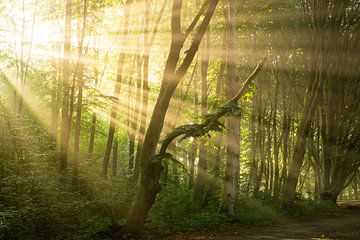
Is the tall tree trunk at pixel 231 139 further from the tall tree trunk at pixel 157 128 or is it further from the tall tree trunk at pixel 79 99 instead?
the tall tree trunk at pixel 79 99

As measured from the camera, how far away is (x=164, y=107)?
1109cm

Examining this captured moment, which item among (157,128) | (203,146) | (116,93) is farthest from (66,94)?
(203,146)

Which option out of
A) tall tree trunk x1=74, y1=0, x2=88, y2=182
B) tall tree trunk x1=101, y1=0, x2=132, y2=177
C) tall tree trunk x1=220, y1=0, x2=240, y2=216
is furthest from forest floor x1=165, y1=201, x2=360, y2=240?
tall tree trunk x1=101, y1=0, x2=132, y2=177

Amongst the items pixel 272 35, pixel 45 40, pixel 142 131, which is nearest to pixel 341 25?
pixel 272 35

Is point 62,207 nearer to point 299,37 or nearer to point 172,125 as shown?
point 172,125

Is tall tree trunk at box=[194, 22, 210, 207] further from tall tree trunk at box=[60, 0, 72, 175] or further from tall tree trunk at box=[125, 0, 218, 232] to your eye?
tall tree trunk at box=[125, 0, 218, 232]

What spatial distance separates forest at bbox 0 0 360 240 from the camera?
11.0 meters

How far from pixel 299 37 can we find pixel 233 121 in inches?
409

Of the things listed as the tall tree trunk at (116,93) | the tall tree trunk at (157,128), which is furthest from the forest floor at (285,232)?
the tall tree trunk at (116,93)

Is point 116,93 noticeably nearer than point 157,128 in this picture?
No

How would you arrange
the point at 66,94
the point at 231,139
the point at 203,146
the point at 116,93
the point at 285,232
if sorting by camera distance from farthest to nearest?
the point at 203,146 → the point at 116,93 → the point at 66,94 → the point at 231,139 → the point at 285,232

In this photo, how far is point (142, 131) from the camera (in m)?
19.8

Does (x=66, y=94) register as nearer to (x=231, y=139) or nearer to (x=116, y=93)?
(x=116, y=93)

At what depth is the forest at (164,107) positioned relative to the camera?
1104 centimetres
